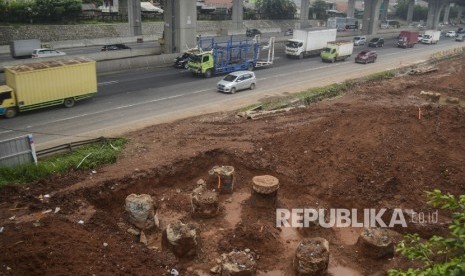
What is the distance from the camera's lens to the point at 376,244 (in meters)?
14.0

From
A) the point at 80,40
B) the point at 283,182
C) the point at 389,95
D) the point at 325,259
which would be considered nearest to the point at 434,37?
the point at 389,95

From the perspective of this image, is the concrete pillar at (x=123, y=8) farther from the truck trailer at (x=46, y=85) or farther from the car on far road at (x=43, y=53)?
the truck trailer at (x=46, y=85)

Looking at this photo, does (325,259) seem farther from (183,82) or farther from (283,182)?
(183,82)

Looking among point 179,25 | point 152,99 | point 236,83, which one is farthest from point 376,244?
point 179,25

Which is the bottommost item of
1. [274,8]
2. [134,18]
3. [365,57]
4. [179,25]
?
[365,57]

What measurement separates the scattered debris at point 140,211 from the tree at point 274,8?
71.5 meters

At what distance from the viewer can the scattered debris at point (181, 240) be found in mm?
13461

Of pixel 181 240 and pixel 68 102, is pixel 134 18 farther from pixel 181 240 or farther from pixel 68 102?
pixel 181 240

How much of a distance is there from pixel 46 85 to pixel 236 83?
14.0 m

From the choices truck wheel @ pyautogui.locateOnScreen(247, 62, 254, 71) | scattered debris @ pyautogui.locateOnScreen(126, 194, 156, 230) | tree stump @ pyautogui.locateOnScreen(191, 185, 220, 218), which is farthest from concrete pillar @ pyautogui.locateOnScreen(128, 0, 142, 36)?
scattered debris @ pyautogui.locateOnScreen(126, 194, 156, 230)

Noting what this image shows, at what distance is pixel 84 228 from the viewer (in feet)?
44.7

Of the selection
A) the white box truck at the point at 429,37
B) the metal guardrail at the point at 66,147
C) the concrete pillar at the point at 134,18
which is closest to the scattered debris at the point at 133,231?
the metal guardrail at the point at 66,147

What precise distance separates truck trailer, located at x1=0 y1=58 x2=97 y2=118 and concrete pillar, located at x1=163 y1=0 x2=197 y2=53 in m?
16.8

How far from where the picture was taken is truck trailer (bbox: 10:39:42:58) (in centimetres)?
4175
